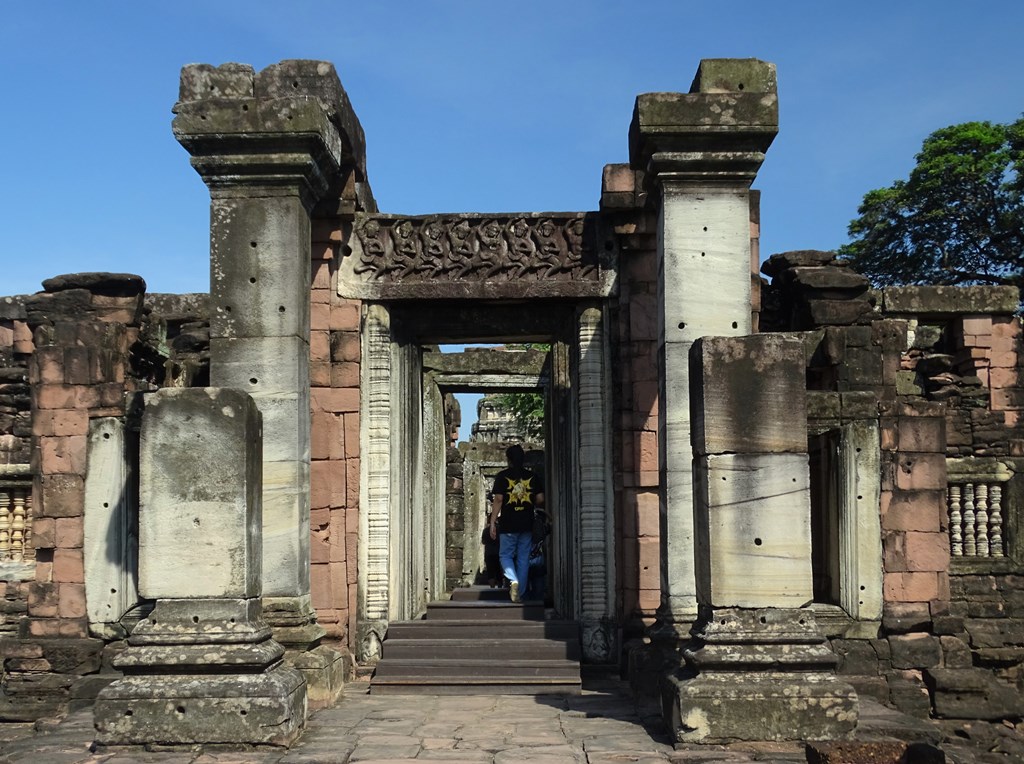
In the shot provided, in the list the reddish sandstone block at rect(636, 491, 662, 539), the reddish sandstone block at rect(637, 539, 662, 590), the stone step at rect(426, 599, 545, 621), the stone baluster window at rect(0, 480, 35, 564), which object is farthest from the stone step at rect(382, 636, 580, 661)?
the stone baluster window at rect(0, 480, 35, 564)

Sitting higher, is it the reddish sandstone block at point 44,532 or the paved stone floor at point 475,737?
the reddish sandstone block at point 44,532

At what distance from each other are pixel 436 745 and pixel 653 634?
212 centimetres

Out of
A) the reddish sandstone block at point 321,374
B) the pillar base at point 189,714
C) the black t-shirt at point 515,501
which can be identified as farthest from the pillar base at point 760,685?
the black t-shirt at point 515,501

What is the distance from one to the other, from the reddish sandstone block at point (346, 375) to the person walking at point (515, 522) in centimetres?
346

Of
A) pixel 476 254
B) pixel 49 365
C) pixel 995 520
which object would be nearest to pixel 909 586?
pixel 995 520

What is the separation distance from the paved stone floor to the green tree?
2148cm

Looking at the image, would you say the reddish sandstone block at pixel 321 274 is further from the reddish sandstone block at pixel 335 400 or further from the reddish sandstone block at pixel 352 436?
the reddish sandstone block at pixel 352 436

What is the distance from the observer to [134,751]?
20.7 feet

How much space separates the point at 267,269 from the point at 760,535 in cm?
369

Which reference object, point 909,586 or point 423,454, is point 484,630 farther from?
point 909,586

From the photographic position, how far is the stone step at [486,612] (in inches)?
403

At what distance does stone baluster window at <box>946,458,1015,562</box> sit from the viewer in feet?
35.7

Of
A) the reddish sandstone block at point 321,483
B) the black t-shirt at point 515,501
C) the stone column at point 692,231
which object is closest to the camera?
the stone column at point 692,231

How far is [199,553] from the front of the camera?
6617mm
